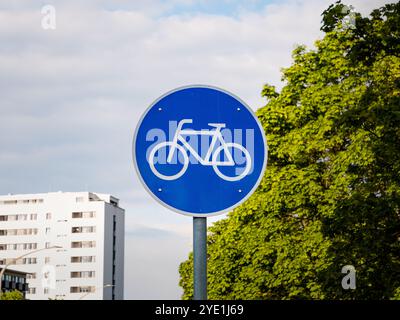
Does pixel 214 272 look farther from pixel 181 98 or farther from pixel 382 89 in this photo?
pixel 181 98

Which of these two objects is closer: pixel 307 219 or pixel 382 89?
pixel 382 89

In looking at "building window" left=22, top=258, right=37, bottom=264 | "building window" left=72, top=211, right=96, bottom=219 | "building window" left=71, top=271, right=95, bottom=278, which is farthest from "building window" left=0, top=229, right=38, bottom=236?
"building window" left=71, top=271, right=95, bottom=278

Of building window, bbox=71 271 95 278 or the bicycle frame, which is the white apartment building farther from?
the bicycle frame

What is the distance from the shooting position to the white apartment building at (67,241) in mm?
181250

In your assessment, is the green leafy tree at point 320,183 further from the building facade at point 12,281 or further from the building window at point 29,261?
the building window at point 29,261

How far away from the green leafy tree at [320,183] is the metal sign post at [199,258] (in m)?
16.2

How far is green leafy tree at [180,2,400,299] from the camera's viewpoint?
69.1 ft

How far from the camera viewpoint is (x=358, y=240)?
21094 millimetres

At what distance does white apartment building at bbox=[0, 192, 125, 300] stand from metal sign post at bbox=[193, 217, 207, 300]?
175 m

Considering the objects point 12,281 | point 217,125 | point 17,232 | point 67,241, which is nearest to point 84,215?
point 67,241

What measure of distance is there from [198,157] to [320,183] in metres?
24.2

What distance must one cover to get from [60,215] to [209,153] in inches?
7231
